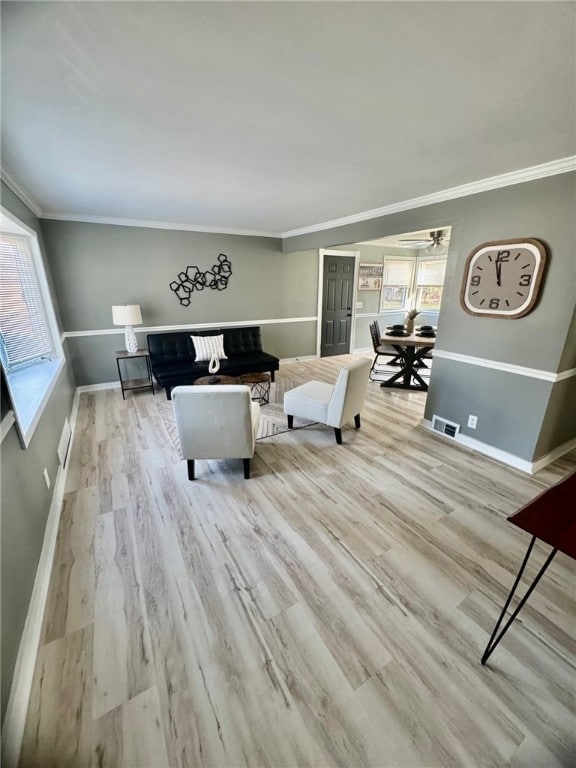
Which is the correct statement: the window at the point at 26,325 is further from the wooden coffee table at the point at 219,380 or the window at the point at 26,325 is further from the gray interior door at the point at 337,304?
the gray interior door at the point at 337,304

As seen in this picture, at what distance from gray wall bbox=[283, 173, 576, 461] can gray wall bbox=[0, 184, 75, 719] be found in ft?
11.3

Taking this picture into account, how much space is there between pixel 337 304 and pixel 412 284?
2203 mm

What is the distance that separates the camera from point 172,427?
3.33 m

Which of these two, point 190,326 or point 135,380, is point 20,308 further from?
point 190,326

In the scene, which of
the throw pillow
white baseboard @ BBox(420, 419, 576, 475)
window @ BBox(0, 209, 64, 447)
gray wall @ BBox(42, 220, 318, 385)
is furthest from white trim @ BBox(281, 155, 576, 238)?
window @ BBox(0, 209, 64, 447)

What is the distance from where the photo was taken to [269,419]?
3.56m

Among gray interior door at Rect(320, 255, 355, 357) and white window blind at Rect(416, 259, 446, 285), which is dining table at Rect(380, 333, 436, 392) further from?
white window blind at Rect(416, 259, 446, 285)

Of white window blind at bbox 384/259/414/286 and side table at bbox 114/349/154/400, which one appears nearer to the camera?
side table at bbox 114/349/154/400

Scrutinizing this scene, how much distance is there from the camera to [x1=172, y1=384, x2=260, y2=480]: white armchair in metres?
2.17

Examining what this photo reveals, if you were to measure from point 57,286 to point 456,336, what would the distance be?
4895mm

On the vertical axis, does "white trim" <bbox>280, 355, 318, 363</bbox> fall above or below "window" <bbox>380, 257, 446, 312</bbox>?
below

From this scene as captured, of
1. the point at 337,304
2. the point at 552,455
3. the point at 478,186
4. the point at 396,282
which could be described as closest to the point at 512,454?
the point at 552,455

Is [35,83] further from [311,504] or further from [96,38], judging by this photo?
[311,504]

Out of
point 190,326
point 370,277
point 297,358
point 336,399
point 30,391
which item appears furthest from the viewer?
point 370,277
